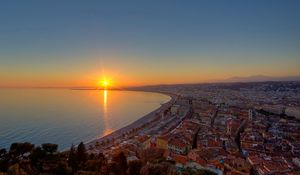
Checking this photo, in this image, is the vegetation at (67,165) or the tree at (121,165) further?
the tree at (121,165)

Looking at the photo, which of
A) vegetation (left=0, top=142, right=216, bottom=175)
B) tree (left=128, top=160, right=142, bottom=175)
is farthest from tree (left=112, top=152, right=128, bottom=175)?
tree (left=128, top=160, right=142, bottom=175)

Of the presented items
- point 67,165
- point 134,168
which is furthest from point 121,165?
point 67,165

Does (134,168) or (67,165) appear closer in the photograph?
(134,168)

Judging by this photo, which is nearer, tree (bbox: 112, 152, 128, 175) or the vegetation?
the vegetation

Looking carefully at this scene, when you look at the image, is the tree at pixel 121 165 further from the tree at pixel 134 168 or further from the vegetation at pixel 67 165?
the tree at pixel 134 168

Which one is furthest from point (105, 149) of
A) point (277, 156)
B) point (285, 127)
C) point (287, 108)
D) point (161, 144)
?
point (287, 108)

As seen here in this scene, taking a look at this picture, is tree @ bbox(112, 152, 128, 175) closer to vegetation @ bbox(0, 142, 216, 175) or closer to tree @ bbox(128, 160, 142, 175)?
vegetation @ bbox(0, 142, 216, 175)

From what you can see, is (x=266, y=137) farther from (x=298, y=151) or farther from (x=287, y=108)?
(x=287, y=108)

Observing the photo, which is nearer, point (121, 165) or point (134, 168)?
point (134, 168)

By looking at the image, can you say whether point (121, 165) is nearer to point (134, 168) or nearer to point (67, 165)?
point (134, 168)

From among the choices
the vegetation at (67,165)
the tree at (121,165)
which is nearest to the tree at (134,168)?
the vegetation at (67,165)

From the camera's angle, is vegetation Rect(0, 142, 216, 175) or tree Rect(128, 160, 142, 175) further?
tree Rect(128, 160, 142, 175)
